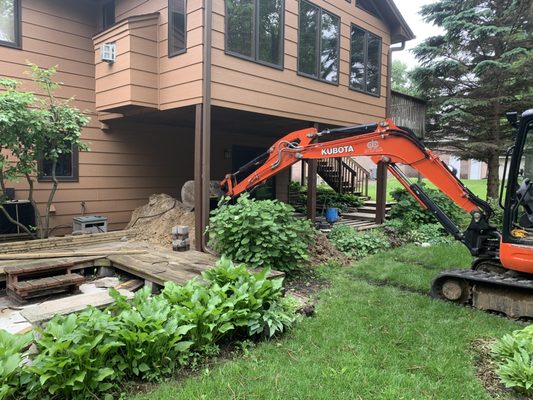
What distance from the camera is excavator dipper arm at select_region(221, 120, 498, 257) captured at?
4996mm

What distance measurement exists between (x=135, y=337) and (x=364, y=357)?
186 cm

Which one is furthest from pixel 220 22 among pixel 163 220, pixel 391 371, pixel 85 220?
pixel 391 371

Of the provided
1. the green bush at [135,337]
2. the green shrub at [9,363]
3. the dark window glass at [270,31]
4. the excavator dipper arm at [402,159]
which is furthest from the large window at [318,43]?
the green shrub at [9,363]

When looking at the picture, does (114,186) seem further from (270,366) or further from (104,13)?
(270,366)

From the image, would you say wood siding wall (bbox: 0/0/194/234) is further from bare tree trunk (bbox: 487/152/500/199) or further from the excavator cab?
bare tree trunk (bbox: 487/152/500/199)

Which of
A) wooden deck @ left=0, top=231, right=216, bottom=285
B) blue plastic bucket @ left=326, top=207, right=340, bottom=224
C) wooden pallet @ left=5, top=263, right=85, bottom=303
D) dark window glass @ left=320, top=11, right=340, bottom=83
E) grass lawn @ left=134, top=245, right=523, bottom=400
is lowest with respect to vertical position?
grass lawn @ left=134, top=245, right=523, bottom=400

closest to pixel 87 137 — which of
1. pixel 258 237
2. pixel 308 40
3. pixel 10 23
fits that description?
pixel 10 23

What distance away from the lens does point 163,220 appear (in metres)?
7.68

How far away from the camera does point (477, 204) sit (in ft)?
16.2

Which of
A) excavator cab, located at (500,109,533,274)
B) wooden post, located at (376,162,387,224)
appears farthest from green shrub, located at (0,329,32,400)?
wooden post, located at (376,162,387,224)

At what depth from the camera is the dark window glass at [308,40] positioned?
7820mm

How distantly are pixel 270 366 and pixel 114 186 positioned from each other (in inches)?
239

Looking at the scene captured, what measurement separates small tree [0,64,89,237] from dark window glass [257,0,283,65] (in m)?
3.33

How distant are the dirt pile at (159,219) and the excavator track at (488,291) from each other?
400 cm
